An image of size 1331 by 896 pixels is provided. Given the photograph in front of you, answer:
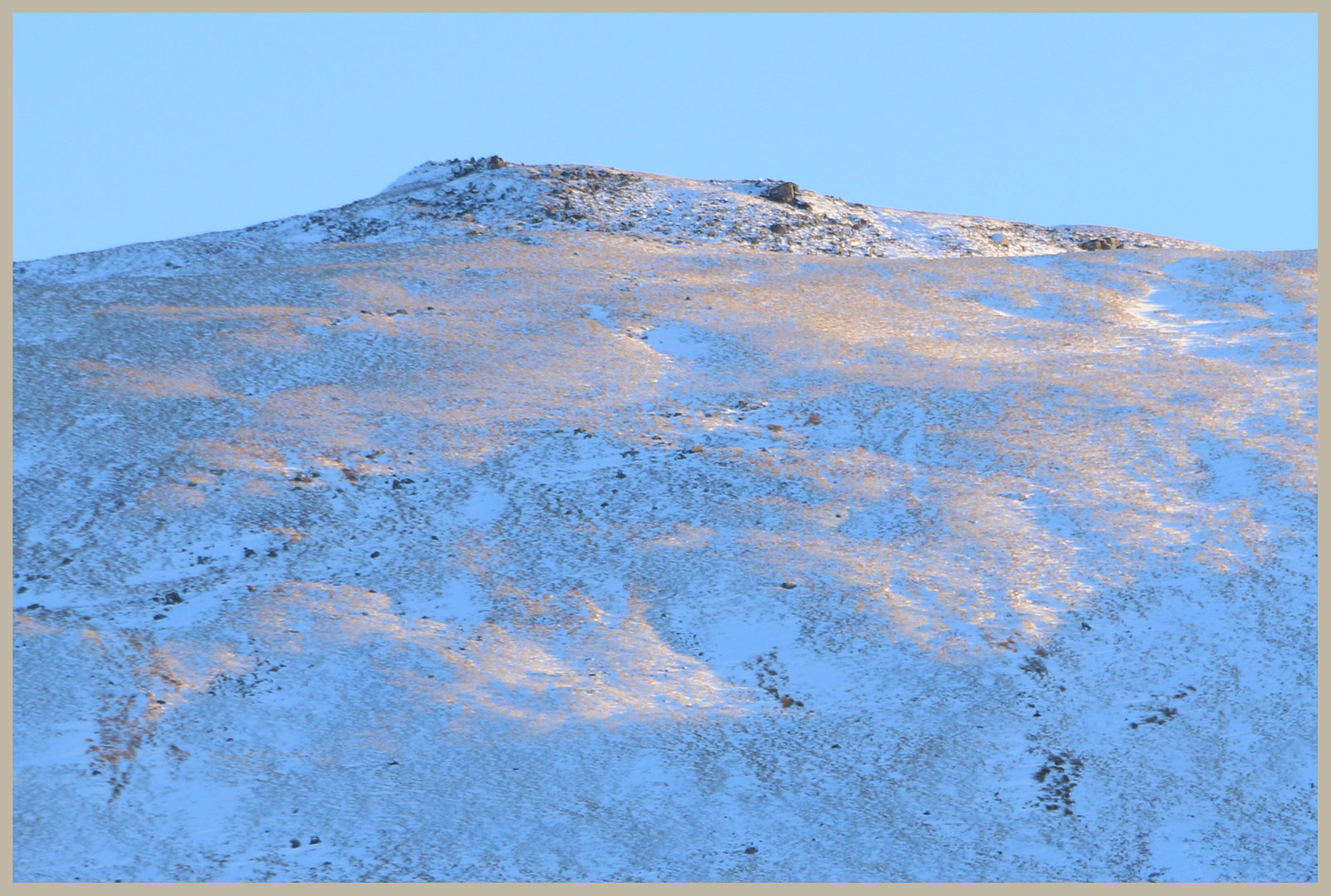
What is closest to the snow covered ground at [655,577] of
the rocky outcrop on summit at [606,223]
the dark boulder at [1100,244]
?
the rocky outcrop on summit at [606,223]

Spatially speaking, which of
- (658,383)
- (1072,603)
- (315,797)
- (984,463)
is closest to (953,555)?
(1072,603)

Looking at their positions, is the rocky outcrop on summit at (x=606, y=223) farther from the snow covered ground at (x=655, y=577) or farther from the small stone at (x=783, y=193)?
the snow covered ground at (x=655, y=577)

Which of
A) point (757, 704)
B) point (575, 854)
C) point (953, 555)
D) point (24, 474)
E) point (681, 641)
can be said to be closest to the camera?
point (575, 854)

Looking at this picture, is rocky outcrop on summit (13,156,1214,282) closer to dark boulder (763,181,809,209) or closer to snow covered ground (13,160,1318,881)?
dark boulder (763,181,809,209)

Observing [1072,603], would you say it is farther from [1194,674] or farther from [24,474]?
[24,474]

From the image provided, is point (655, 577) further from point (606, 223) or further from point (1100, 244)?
point (1100, 244)

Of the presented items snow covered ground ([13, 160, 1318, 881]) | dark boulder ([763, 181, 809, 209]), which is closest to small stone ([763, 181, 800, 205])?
dark boulder ([763, 181, 809, 209])
